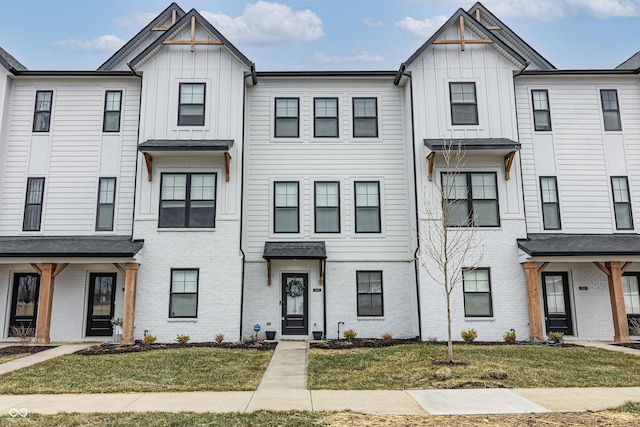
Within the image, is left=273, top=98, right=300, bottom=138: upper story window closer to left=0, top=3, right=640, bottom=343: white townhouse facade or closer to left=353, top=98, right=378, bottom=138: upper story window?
left=0, top=3, right=640, bottom=343: white townhouse facade

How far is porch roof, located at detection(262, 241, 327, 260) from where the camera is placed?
15469mm

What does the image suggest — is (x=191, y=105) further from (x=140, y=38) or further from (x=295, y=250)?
(x=295, y=250)

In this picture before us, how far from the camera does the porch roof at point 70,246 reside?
14.6m

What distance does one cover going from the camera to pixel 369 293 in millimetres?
16297

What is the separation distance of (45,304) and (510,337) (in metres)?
14.6

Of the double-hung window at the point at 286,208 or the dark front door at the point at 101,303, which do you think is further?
the double-hung window at the point at 286,208

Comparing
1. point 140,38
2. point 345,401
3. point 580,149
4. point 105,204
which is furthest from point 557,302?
point 140,38

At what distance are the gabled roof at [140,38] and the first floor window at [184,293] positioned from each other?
369 inches

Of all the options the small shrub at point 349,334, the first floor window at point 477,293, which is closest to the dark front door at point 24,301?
the small shrub at point 349,334

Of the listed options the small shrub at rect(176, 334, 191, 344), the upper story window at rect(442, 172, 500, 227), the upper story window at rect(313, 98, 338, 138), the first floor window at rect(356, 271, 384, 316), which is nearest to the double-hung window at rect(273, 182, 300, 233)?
the upper story window at rect(313, 98, 338, 138)

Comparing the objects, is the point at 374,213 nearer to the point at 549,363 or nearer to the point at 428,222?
the point at 428,222

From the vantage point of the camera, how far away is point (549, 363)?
10875 millimetres

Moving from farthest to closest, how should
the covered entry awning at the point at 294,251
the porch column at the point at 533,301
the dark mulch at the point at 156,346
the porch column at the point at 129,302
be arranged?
1. the covered entry awning at the point at 294,251
2. the porch column at the point at 533,301
3. the porch column at the point at 129,302
4. the dark mulch at the point at 156,346

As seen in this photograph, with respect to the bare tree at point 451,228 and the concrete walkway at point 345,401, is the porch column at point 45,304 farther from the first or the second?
the bare tree at point 451,228
